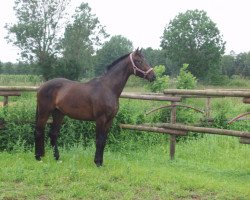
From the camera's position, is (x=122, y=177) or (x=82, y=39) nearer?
(x=122, y=177)

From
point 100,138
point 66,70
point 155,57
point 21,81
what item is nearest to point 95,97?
point 100,138

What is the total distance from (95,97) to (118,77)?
1.73ft

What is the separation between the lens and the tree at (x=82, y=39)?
45.2m

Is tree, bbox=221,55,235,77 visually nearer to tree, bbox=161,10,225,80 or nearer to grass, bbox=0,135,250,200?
tree, bbox=161,10,225,80

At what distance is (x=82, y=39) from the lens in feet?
150

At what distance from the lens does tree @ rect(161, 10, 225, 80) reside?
2091 inches

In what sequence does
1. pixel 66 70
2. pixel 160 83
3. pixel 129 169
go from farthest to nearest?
pixel 66 70
pixel 160 83
pixel 129 169

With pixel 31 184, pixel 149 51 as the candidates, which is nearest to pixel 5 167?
pixel 31 184

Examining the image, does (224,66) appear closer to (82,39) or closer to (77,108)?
(82,39)

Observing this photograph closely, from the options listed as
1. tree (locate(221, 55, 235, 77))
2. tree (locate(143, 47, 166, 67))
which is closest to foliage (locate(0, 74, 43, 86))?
tree (locate(143, 47, 166, 67))

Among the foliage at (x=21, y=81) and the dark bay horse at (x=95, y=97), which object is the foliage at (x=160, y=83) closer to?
the dark bay horse at (x=95, y=97)

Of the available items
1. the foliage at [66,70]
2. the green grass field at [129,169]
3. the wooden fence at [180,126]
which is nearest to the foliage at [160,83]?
the green grass field at [129,169]

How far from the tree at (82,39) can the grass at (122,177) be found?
37.4 m

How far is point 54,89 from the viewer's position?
6422mm
